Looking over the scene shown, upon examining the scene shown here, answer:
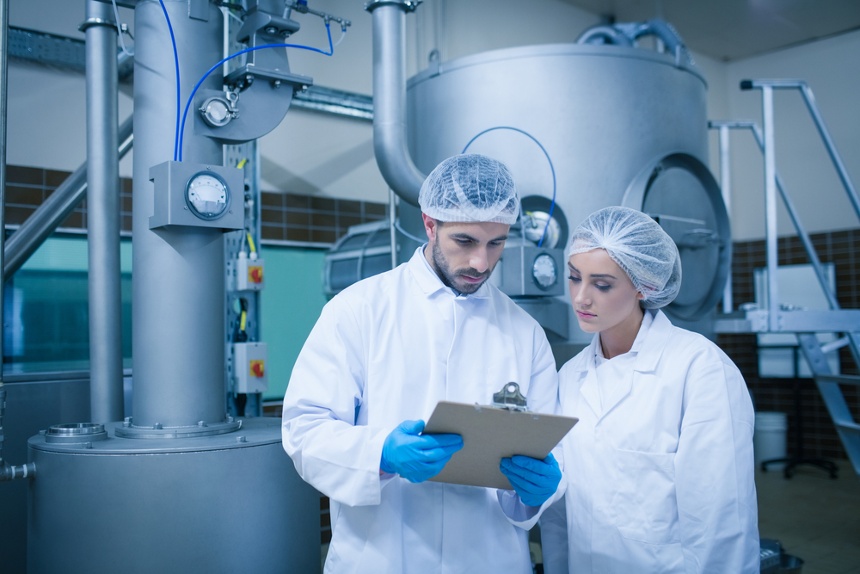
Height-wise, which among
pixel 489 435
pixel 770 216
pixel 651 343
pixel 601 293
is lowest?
pixel 489 435

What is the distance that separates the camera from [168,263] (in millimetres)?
1813

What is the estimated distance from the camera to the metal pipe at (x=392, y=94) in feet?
7.48

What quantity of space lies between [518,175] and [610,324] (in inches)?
42.5

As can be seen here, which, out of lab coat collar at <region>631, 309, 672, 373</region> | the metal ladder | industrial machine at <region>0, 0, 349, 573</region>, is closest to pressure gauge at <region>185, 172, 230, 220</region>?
A: industrial machine at <region>0, 0, 349, 573</region>

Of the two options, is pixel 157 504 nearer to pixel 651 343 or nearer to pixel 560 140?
pixel 651 343

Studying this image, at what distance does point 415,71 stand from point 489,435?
3267 mm

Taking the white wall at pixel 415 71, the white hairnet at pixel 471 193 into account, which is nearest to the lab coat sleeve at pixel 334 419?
the white hairnet at pixel 471 193

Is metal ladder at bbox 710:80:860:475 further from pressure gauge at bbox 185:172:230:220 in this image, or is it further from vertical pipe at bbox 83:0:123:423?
vertical pipe at bbox 83:0:123:423

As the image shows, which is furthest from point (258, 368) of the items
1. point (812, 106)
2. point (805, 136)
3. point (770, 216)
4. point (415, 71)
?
point (805, 136)

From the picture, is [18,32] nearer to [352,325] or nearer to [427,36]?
[427,36]

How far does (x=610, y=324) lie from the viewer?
5.06 ft

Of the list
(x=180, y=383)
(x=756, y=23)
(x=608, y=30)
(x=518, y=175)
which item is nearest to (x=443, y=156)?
(x=518, y=175)

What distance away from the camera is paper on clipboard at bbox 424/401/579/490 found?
3.83ft

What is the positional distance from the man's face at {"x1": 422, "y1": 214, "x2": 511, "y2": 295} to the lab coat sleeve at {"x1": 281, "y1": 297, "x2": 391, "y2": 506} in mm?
211
